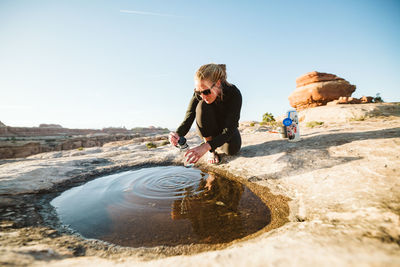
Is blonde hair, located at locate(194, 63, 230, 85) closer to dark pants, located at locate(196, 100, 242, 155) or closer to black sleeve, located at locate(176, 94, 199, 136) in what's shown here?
dark pants, located at locate(196, 100, 242, 155)

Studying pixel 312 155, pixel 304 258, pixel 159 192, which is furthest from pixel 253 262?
pixel 312 155

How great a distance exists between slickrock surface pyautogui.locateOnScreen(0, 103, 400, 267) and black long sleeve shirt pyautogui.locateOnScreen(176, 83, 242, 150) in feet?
2.39

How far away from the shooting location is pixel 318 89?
16938 millimetres

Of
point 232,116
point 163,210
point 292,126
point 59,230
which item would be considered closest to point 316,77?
point 292,126

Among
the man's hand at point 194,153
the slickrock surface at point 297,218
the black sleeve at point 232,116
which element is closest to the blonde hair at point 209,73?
the black sleeve at point 232,116

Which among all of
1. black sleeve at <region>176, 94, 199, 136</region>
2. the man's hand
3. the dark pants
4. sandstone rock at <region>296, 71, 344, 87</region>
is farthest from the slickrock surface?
sandstone rock at <region>296, 71, 344, 87</region>

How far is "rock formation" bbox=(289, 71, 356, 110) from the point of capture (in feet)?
54.6

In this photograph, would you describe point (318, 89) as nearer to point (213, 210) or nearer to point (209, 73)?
point (209, 73)

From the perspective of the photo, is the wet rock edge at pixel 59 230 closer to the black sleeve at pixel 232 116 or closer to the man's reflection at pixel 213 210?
the man's reflection at pixel 213 210

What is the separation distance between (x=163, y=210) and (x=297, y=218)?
1328 mm

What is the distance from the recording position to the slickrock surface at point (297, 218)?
84 centimetres

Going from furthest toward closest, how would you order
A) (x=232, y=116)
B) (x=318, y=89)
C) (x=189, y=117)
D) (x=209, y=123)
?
1. (x=318, y=89)
2. (x=189, y=117)
3. (x=209, y=123)
4. (x=232, y=116)

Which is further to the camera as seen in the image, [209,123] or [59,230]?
[209,123]

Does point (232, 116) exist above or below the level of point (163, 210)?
above
